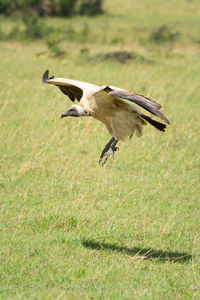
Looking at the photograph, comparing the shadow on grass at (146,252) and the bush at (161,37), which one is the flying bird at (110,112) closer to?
the shadow on grass at (146,252)

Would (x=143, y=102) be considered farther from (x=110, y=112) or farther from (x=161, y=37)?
(x=161, y=37)

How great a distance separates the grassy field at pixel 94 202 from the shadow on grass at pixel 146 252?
0.03 feet

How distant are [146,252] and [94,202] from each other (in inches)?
55.1

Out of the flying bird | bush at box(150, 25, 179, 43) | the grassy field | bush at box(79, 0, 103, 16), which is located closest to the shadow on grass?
the grassy field

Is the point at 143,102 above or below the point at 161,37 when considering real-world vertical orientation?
below

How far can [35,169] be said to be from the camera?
24.4 ft

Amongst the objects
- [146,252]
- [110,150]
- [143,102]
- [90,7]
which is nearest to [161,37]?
[90,7]

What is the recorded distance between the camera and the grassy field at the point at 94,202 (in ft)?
15.0

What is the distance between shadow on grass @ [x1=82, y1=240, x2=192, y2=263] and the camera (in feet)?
16.5

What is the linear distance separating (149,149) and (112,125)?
8.78ft

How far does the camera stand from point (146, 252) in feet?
16.7

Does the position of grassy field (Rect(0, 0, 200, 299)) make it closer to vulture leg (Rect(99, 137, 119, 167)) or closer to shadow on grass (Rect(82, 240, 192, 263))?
shadow on grass (Rect(82, 240, 192, 263))

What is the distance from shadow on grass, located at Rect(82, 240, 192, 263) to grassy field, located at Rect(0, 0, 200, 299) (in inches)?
0.4

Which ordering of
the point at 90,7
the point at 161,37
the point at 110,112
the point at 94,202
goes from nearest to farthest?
the point at 110,112, the point at 94,202, the point at 161,37, the point at 90,7
